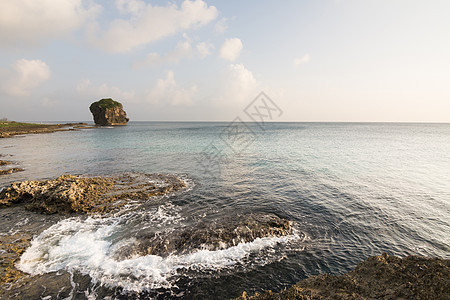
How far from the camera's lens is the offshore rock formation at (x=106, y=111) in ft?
461

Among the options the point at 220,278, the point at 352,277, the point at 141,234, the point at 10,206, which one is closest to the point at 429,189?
the point at 352,277

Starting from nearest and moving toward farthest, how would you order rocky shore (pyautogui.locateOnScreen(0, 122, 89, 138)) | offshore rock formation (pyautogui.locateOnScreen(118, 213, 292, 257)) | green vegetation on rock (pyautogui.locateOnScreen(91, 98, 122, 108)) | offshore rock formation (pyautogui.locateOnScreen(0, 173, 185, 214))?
offshore rock formation (pyautogui.locateOnScreen(118, 213, 292, 257)), offshore rock formation (pyautogui.locateOnScreen(0, 173, 185, 214)), rocky shore (pyautogui.locateOnScreen(0, 122, 89, 138)), green vegetation on rock (pyautogui.locateOnScreen(91, 98, 122, 108))

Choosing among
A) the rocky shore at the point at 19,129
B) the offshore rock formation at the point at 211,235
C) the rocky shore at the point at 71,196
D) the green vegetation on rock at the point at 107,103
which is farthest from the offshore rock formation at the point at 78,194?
the green vegetation on rock at the point at 107,103

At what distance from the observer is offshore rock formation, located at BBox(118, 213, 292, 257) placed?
865 centimetres

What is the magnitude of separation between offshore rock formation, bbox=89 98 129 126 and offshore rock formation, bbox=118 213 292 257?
523 ft

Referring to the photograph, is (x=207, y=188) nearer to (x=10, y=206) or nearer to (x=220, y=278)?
(x=220, y=278)

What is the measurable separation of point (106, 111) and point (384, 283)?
167038 millimetres

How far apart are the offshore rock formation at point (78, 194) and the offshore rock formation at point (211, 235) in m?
5.35

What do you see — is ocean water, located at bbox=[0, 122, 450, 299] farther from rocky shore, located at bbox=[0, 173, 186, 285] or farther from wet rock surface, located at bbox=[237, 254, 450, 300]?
wet rock surface, located at bbox=[237, 254, 450, 300]

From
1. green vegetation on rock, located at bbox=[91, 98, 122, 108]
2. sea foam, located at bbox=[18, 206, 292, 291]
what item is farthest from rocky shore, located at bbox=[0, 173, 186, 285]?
green vegetation on rock, located at bbox=[91, 98, 122, 108]

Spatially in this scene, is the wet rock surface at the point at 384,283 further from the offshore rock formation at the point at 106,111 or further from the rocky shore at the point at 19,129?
the offshore rock formation at the point at 106,111

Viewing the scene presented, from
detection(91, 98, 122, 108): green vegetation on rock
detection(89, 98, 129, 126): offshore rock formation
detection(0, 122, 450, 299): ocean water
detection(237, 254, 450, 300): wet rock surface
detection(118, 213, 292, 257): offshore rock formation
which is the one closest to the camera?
detection(237, 254, 450, 300): wet rock surface

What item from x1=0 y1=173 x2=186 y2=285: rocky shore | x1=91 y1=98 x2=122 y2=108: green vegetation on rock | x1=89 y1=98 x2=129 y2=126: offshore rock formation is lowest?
x1=0 y1=173 x2=186 y2=285: rocky shore

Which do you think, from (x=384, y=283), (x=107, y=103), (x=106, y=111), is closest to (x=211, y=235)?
(x=384, y=283)
